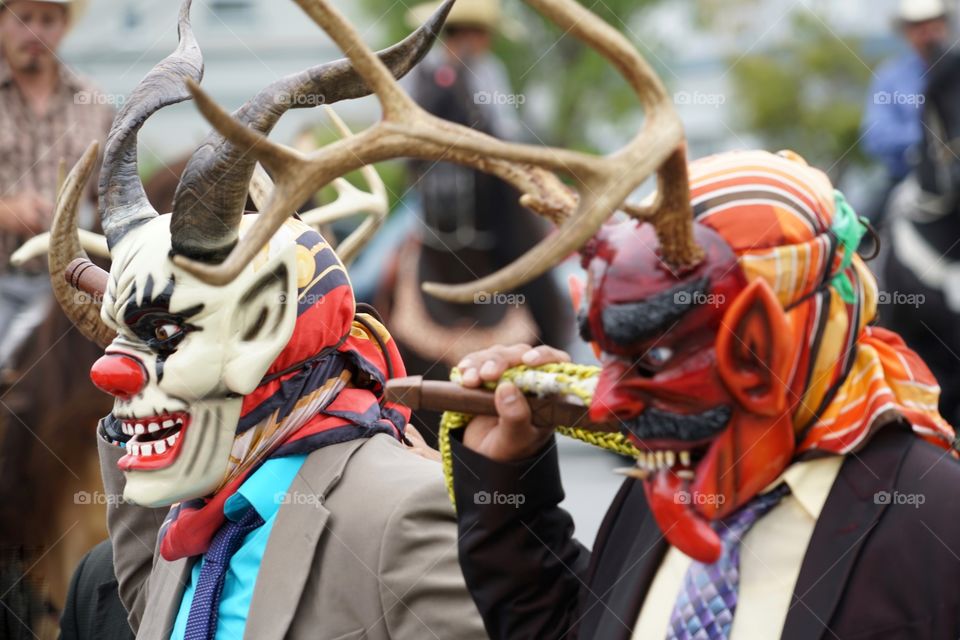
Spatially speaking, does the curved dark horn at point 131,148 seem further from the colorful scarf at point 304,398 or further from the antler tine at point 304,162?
the antler tine at point 304,162

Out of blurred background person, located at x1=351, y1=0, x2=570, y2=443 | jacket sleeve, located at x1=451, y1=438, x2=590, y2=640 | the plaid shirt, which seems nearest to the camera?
jacket sleeve, located at x1=451, y1=438, x2=590, y2=640

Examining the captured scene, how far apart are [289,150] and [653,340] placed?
577 millimetres

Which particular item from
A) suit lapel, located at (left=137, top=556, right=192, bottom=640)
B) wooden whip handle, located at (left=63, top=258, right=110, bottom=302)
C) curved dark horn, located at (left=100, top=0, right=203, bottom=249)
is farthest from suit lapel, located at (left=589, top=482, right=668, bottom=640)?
wooden whip handle, located at (left=63, top=258, right=110, bottom=302)

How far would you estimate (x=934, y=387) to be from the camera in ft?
7.45

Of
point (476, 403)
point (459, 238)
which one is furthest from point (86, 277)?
point (459, 238)

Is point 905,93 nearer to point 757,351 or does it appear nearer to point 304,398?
point 304,398

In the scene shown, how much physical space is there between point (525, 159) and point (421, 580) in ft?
3.81

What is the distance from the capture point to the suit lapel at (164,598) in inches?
126

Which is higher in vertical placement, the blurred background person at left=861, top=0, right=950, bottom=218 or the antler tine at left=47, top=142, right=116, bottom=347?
the antler tine at left=47, top=142, right=116, bottom=347

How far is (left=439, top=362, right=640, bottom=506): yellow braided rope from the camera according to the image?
2.36 m

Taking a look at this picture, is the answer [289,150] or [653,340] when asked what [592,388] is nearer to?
[653,340]

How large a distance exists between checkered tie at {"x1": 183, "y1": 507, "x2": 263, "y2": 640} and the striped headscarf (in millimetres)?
1358

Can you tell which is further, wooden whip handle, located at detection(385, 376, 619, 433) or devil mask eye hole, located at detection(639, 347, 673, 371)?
wooden whip handle, located at detection(385, 376, 619, 433)

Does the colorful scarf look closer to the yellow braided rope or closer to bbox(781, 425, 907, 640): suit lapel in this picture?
the yellow braided rope
